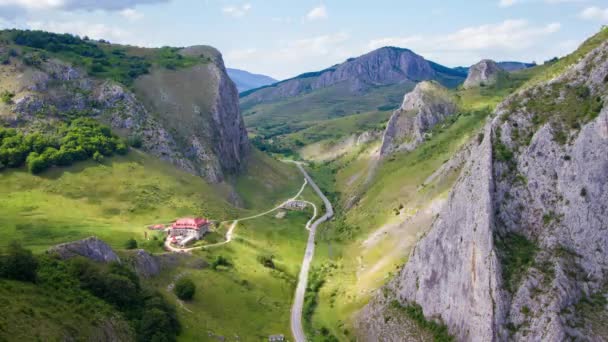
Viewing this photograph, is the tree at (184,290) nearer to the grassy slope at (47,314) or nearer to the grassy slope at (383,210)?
the grassy slope at (47,314)

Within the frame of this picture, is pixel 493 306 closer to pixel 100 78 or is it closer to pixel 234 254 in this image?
pixel 234 254

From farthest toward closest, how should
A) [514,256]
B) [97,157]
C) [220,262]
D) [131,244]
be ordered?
[97,157]
[220,262]
[131,244]
[514,256]

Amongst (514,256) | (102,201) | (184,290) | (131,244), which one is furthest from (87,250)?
(514,256)

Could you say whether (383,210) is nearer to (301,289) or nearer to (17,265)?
(301,289)

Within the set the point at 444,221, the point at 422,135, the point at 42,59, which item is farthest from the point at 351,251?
the point at 42,59

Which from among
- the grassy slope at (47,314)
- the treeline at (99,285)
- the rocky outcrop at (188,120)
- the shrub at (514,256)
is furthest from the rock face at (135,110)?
the shrub at (514,256)

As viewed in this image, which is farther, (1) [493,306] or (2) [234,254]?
(2) [234,254]

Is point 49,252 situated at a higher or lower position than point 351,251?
higher
